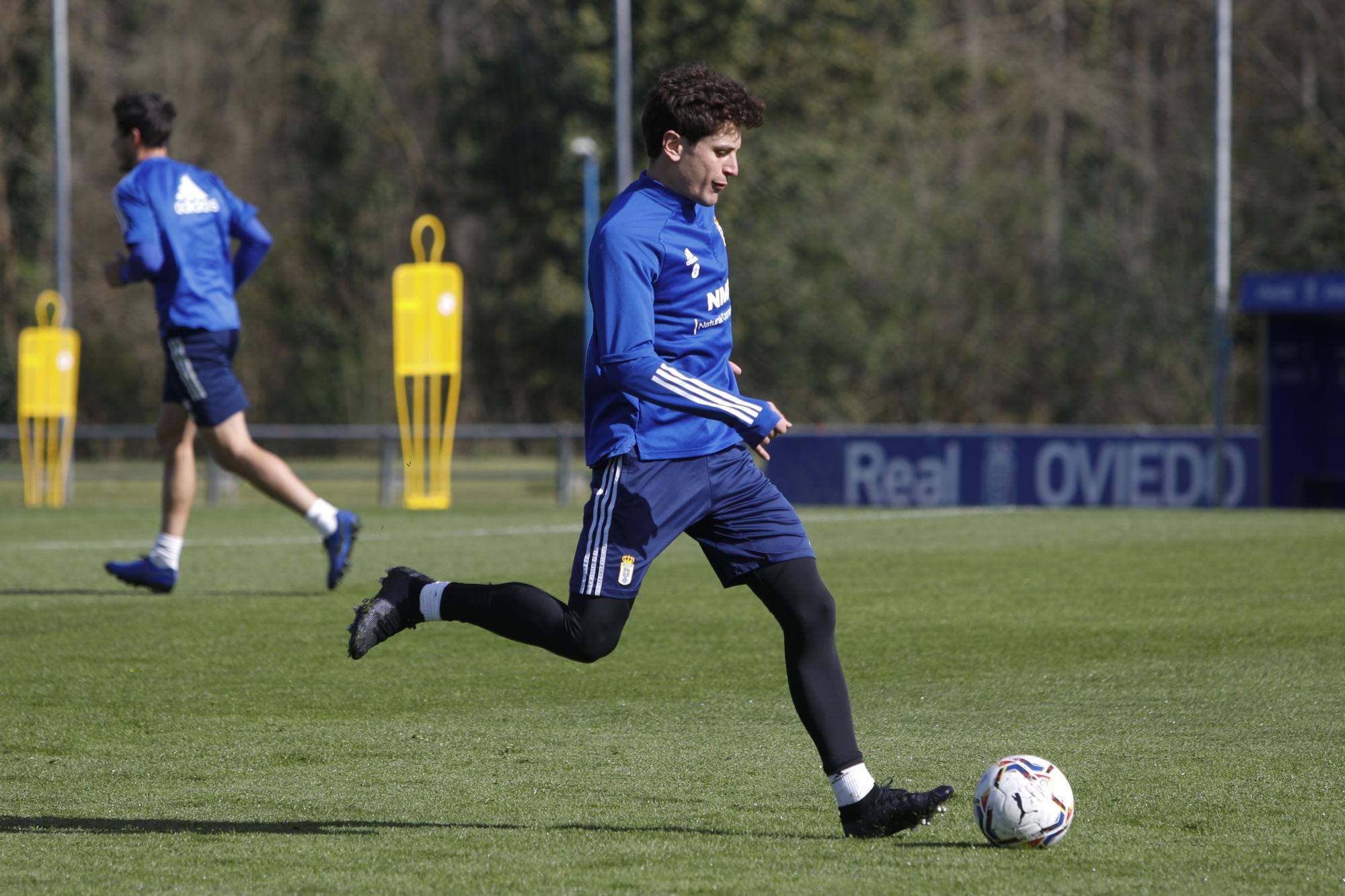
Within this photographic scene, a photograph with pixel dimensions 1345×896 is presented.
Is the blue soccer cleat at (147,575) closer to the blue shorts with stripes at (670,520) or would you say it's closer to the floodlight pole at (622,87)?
the blue shorts with stripes at (670,520)

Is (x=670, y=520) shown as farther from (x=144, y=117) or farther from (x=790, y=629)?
(x=144, y=117)

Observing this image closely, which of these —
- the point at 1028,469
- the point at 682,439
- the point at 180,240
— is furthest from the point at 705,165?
the point at 1028,469

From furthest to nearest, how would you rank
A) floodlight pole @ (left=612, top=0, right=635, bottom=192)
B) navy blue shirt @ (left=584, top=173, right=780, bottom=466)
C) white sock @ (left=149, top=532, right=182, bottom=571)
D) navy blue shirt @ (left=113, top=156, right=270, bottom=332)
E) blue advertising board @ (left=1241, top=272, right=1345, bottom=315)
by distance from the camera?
floodlight pole @ (left=612, top=0, right=635, bottom=192) < blue advertising board @ (left=1241, top=272, right=1345, bottom=315) < white sock @ (left=149, top=532, right=182, bottom=571) < navy blue shirt @ (left=113, top=156, right=270, bottom=332) < navy blue shirt @ (left=584, top=173, right=780, bottom=466)

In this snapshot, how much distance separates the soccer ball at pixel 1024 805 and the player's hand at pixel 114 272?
216 inches

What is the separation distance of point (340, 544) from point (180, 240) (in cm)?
160

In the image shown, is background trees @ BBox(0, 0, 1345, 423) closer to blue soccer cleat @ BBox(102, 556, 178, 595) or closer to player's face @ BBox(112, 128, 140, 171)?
player's face @ BBox(112, 128, 140, 171)

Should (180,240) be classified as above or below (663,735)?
above

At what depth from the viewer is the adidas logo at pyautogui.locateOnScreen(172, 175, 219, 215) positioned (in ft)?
28.9

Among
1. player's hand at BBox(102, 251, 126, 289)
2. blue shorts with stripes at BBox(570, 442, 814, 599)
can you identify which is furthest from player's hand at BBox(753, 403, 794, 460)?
player's hand at BBox(102, 251, 126, 289)

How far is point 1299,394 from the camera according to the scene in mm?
20453

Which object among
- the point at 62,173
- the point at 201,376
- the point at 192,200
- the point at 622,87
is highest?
the point at 622,87

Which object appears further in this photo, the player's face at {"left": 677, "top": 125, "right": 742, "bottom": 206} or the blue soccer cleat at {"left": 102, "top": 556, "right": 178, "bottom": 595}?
the blue soccer cleat at {"left": 102, "top": 556, "right": 178, "bottom": 595}

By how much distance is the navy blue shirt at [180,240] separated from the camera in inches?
342

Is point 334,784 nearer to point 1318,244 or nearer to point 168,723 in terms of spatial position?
point 168,723
